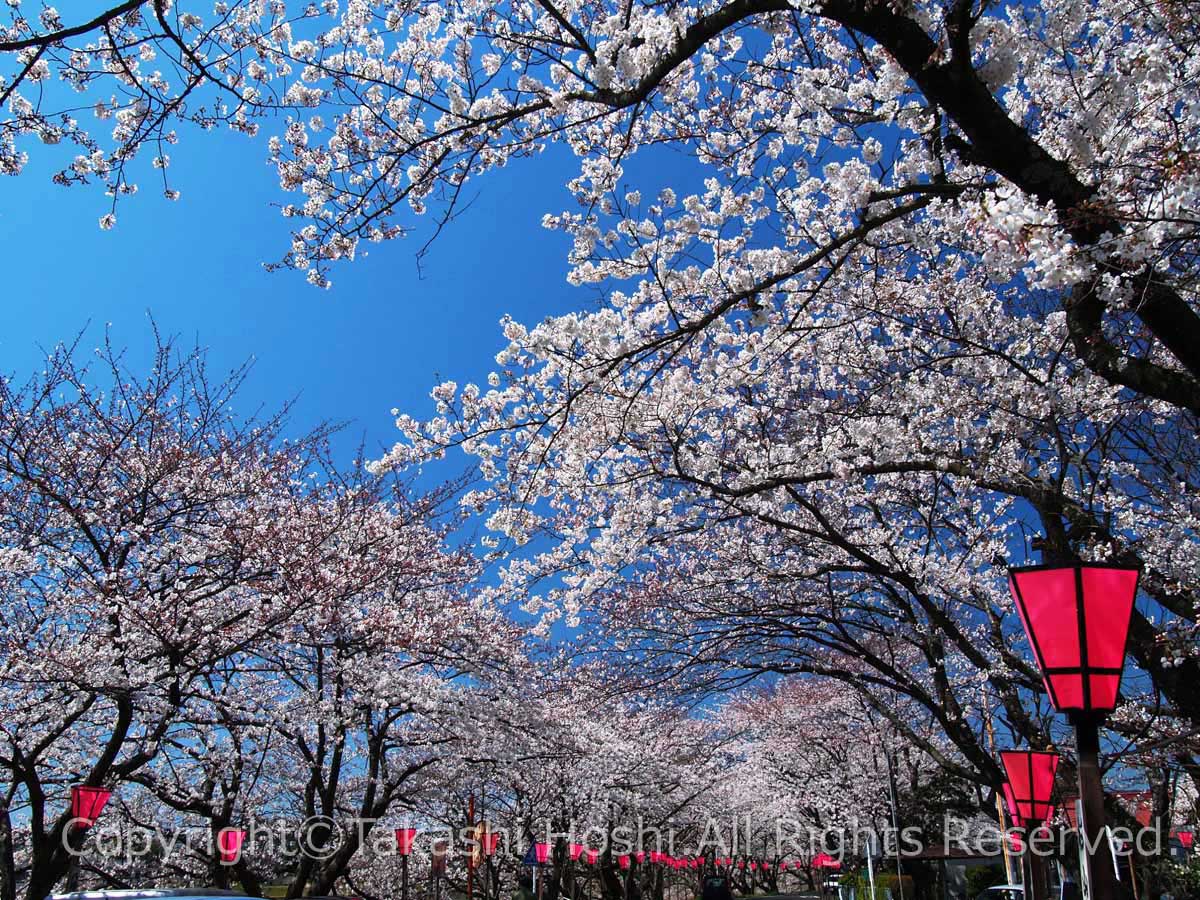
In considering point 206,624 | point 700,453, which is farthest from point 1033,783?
Result: point 206,624

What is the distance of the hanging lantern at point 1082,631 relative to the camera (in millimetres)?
2691

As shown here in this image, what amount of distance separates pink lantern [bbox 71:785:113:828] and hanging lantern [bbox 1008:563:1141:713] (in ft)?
27.7

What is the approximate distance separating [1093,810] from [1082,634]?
558 mm

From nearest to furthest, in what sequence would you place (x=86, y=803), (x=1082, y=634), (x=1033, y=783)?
(x=1082, y=634)
(x=1033, y=783)
(x=86, y=803)

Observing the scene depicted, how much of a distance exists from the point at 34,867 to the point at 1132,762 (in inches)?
399

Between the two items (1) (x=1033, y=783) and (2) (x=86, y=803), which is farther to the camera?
(2) (x=86, y=803)

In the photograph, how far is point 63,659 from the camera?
7934mm

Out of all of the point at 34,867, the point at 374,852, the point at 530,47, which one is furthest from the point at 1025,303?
the point at 374,852

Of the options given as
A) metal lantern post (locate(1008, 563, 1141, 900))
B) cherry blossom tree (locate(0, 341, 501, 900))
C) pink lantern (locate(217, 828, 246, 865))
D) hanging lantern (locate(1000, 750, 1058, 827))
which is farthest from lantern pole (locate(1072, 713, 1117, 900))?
pink lantern (locate(217, 828, 246, 865))

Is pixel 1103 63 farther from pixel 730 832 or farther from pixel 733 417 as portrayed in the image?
pixel 730 832

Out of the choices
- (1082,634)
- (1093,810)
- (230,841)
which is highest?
(1082,634)

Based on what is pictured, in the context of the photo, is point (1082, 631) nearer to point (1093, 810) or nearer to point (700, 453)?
point (1093, 810)

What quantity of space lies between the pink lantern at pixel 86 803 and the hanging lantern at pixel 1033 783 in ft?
26.8

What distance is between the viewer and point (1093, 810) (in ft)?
8.07
